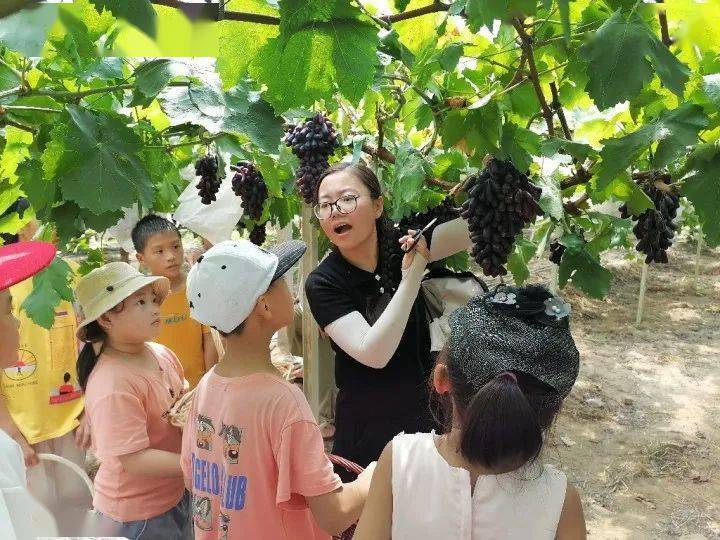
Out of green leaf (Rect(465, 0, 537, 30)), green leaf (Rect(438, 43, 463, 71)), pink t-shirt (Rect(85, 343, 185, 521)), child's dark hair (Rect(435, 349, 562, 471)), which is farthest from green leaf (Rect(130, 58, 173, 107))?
pink t-shirt (Rect(85, 343, 185, 521))

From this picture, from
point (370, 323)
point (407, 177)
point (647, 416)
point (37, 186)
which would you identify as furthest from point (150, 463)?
point (647, 416)

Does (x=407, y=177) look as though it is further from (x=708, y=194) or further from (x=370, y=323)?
(x=708, y=194)

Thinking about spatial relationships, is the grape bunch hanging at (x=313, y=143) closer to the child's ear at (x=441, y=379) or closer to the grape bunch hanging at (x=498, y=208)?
the grape bunch hanging at (x=498, y=208)

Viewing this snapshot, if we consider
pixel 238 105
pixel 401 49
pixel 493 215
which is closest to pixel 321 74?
pixel 238 105

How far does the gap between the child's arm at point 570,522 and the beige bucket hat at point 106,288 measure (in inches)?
54.1

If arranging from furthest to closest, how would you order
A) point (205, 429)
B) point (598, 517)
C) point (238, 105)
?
1. point (598, 517)
2. point (205, 429)
3. point (238, 105)

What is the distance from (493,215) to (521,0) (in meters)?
0.76

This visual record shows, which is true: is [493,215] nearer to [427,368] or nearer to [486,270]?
[486,270]

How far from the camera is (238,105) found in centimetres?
114

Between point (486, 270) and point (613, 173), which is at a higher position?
point (613, 173)

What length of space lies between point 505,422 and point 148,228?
2276mm

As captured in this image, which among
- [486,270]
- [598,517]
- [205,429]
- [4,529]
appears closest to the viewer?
[4,529]

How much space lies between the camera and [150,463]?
72.8 inches

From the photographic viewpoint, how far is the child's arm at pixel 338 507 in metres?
1.49
